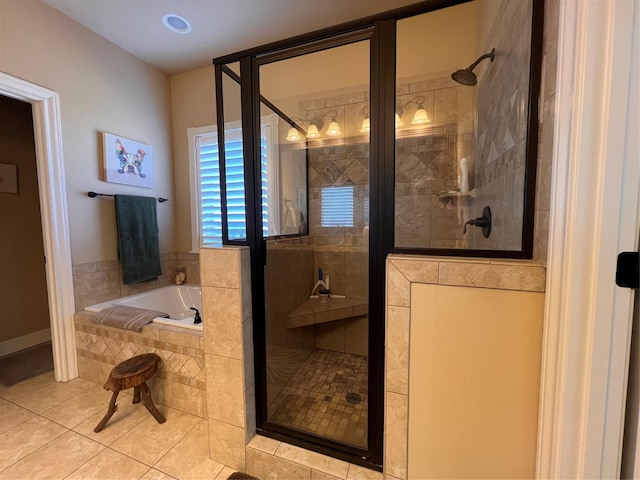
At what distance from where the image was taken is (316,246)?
8.04 ft

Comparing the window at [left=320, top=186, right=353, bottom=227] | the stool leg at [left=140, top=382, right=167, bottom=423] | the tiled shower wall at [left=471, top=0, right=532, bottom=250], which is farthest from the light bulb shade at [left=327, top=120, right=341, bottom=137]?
the stool leg at [left=140, top=382, right=167, bottom=423]

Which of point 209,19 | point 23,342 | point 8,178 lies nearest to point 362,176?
point 209,19

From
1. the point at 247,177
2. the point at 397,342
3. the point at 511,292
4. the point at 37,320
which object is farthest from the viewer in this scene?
the point at 37,320

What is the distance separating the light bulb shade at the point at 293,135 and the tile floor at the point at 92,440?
2196mm

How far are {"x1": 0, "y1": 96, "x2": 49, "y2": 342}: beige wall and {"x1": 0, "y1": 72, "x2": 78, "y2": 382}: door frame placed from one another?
0.97 metres

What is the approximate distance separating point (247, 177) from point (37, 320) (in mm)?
3152

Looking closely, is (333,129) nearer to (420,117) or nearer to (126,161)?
(420,117)

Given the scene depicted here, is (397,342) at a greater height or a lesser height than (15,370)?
greater

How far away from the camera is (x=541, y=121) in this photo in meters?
0.88

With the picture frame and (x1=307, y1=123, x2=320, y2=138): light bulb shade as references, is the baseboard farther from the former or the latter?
(x1=307, y1=123, x2=320, y2=138): light bulb shade

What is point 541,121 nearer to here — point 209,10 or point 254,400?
point 254,400

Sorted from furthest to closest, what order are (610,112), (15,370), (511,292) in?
1. (15,370)
2. (511,292)
3. (610,112)

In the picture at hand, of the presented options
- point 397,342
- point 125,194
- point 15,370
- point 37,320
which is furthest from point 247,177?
point 37,320

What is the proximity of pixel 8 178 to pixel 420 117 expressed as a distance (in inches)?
147
